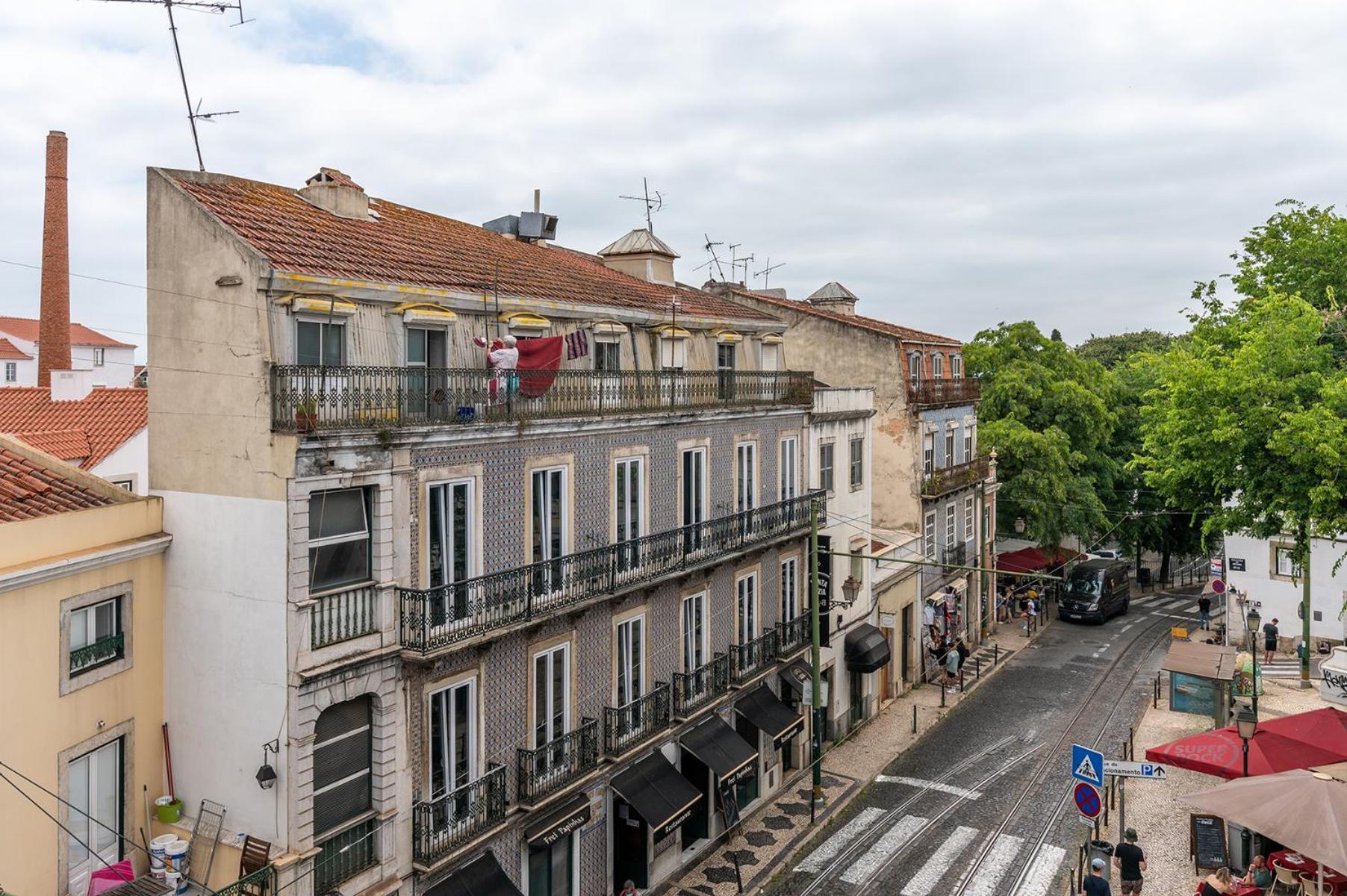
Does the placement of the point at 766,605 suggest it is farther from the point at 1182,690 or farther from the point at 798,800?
the point at 1182,690

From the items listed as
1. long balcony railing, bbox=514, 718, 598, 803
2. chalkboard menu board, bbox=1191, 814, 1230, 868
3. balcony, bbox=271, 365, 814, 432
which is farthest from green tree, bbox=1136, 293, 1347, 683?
long balcony railing, bbox=514, 718, 598, 803

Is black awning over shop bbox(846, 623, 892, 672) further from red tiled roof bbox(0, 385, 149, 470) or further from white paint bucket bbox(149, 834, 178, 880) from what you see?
red tiled roof bbox(0, 385, 149, 470)

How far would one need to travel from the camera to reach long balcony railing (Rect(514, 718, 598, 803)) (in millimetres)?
16594

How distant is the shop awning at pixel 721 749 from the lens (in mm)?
20766

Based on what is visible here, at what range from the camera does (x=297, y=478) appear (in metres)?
13.1

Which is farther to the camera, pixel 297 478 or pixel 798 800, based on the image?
pixel 798 800

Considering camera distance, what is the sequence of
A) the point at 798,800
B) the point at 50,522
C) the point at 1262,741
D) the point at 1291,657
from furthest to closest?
1. the point at 1291,657
2. the point at 798,800
3. the point at 1262,741
4. the point at 50,522

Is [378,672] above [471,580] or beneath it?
beneath

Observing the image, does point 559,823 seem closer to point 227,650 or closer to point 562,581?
point 562,581

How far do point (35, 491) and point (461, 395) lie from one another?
6.08m

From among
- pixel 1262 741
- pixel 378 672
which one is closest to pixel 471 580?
pixel 378 672

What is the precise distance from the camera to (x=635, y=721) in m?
19.5

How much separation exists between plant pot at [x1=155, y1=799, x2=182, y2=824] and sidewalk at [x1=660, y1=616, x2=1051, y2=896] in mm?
9824

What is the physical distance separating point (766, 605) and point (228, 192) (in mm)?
15989
